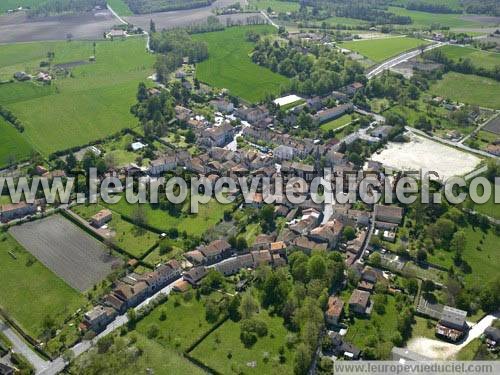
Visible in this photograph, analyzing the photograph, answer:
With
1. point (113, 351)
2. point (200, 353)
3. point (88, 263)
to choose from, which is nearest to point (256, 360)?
point (200, 353)

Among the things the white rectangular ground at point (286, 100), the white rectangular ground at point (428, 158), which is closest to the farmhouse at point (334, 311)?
the white rectangular ground at point (428, 158)

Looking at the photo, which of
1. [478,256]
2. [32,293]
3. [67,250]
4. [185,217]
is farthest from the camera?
[185,217]

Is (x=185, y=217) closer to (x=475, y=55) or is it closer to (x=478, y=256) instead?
(x=478, y=256)

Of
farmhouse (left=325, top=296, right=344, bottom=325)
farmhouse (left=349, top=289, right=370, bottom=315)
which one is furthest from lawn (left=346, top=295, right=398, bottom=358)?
farmhouse (left=325, top=296, right=344, bottom=325)

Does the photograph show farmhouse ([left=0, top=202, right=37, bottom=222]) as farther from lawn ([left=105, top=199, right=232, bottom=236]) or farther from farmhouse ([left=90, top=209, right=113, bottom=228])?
lawn ([left=105, top=199, right=232, bottom=236])

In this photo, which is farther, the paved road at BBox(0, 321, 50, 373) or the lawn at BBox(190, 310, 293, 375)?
the paved road at BBox(0, 321, 50, 373)

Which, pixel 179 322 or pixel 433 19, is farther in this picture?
pixel 433 19

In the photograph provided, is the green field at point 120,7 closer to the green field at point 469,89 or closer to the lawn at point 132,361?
the green field at point 469,89

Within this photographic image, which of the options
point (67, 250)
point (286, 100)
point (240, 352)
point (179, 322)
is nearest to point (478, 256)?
point (240, 352)
